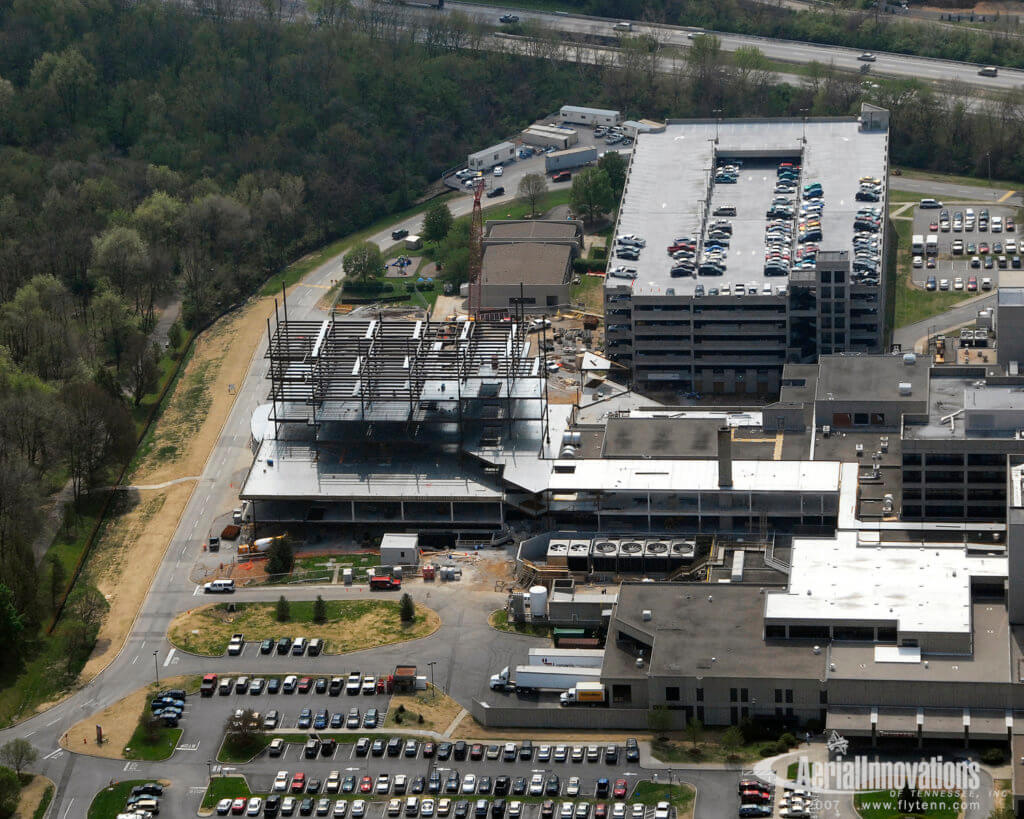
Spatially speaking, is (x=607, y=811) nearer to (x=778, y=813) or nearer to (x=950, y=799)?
(x=778, y=813)

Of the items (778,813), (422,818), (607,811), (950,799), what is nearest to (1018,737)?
(950,799)

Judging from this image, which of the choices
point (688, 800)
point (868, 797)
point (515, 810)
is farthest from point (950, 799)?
point (515, 810)

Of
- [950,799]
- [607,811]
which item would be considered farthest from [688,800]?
[950,799]

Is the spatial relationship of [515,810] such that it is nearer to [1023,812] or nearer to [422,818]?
[422,818]

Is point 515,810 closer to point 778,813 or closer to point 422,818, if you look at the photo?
point 422,818
